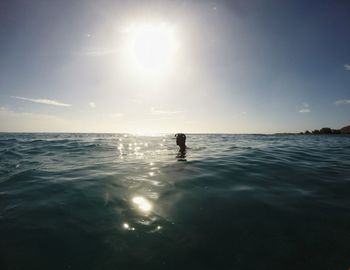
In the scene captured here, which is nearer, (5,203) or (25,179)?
(5,203)

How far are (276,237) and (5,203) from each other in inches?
237

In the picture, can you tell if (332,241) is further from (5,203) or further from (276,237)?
(5,203)

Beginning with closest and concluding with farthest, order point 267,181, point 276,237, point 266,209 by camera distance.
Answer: point 276,237 < point 266,209 < point 267,181

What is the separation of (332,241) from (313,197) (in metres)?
2.21

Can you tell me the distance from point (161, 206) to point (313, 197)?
3.90m

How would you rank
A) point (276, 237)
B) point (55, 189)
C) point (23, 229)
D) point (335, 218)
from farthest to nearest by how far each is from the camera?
point (55, 189), point (335, 218), point (23, 229), point (276, 237)

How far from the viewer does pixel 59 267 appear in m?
3.00

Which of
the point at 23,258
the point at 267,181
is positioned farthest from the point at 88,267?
the point at 267,181

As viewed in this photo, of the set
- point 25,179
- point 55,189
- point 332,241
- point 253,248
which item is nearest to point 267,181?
point 332,241

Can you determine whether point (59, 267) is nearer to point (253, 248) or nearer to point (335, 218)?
point (253, 248)

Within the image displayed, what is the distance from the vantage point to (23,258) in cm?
316

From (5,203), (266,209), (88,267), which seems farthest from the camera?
(5,203)

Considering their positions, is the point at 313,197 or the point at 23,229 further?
the point at 313,197

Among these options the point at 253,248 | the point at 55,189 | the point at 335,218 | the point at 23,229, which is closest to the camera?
the point at 253,248
